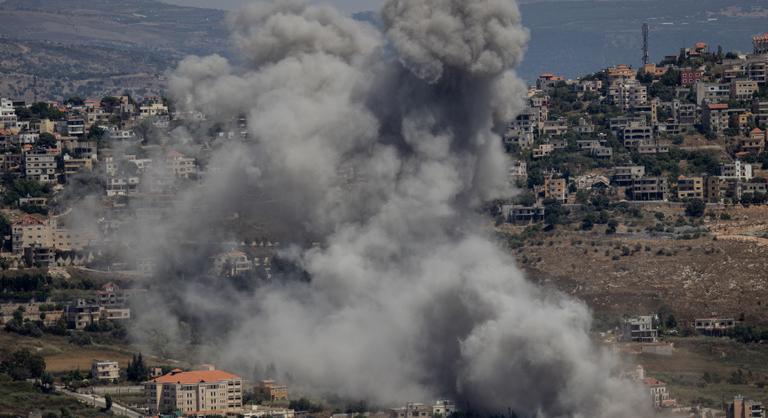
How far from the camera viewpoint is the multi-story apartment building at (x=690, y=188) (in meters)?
82.6

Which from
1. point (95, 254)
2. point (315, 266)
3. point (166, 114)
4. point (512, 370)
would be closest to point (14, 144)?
point (166, 114)

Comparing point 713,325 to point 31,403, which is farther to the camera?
point 713,325

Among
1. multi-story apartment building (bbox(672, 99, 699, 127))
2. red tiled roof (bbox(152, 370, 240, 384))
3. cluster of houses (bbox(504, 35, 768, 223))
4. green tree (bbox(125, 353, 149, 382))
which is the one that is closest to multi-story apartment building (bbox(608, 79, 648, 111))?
cluster of houses (bbox(504, 35, 768, 223))

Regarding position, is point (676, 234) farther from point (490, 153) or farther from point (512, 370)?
point (512, 370)

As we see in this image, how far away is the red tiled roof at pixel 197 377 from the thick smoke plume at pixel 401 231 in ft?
6.49

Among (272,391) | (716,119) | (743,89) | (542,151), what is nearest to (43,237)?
(272,391)

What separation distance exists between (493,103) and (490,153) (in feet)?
5.52

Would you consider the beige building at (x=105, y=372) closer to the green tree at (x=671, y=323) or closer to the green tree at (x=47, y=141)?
the green tree at (x=671, y=323)

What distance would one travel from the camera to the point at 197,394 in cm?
6172

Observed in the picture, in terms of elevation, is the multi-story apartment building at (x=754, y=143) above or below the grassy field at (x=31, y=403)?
above

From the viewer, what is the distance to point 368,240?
6219 centimetres

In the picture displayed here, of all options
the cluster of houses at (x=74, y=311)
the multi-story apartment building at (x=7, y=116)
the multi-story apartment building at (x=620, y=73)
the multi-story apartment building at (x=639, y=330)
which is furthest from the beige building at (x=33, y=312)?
the multi-story apartment building at (x=620, y=73)

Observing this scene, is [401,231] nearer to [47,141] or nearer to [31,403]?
[31,403]

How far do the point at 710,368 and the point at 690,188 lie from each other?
65.4ft
